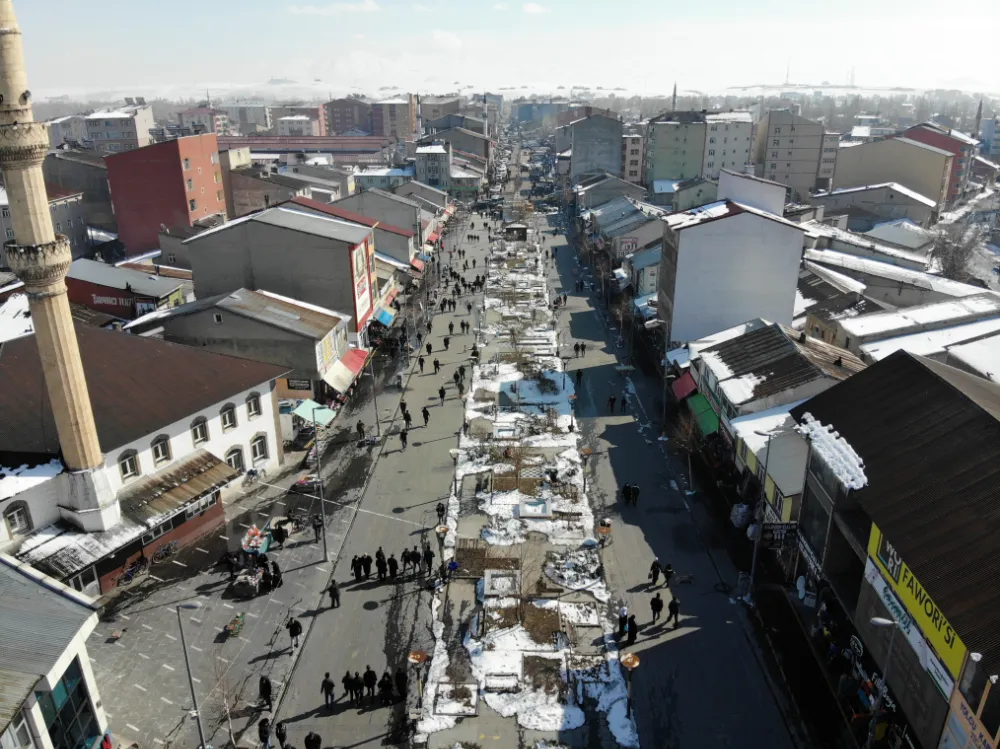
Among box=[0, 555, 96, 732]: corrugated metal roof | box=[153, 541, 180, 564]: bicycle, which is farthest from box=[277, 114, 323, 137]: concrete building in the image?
box=[0, 555, 96, 732]: corrugated metal roof

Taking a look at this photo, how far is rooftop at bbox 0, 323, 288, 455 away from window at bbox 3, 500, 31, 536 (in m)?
1.91

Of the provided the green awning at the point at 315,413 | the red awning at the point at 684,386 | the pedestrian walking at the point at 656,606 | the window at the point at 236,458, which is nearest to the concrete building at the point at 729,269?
the red awning at the point at 684,386

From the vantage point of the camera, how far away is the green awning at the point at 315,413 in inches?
1277

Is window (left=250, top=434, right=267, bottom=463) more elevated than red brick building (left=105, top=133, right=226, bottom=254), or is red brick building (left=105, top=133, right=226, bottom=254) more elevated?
red brick building (left=105, top=133, right=226, bottom=254)

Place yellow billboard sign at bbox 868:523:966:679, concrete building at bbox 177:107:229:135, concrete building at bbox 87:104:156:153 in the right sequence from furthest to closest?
concrete building at bbox 177:107:229:135 → concrete building at bbox 87:104:156:153 → yellow billboard sign at bbox 868:523:966:679

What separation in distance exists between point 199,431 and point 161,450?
1.65 metres

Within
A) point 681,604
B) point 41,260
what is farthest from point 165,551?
point 681,604

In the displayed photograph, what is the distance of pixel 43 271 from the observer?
21.4 meters

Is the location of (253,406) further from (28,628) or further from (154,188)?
(154,188)

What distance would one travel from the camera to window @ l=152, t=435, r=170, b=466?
25.7m

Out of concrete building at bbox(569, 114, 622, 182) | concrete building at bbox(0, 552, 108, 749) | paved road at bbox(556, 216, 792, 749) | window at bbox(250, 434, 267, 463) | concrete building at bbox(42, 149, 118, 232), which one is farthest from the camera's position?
concrete building at bbox(569, 114, 622, 182)

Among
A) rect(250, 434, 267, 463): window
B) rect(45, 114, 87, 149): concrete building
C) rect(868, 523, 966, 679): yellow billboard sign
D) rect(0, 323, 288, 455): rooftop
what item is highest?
rect(45, 114, 87, 149): concrete building

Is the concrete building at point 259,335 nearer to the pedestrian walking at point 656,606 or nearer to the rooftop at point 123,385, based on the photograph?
the rooftop at point 123,385

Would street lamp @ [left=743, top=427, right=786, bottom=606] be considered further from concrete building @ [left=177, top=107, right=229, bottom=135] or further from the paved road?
concrete building @ [left=177, top=107, right=229, bottom=135]
